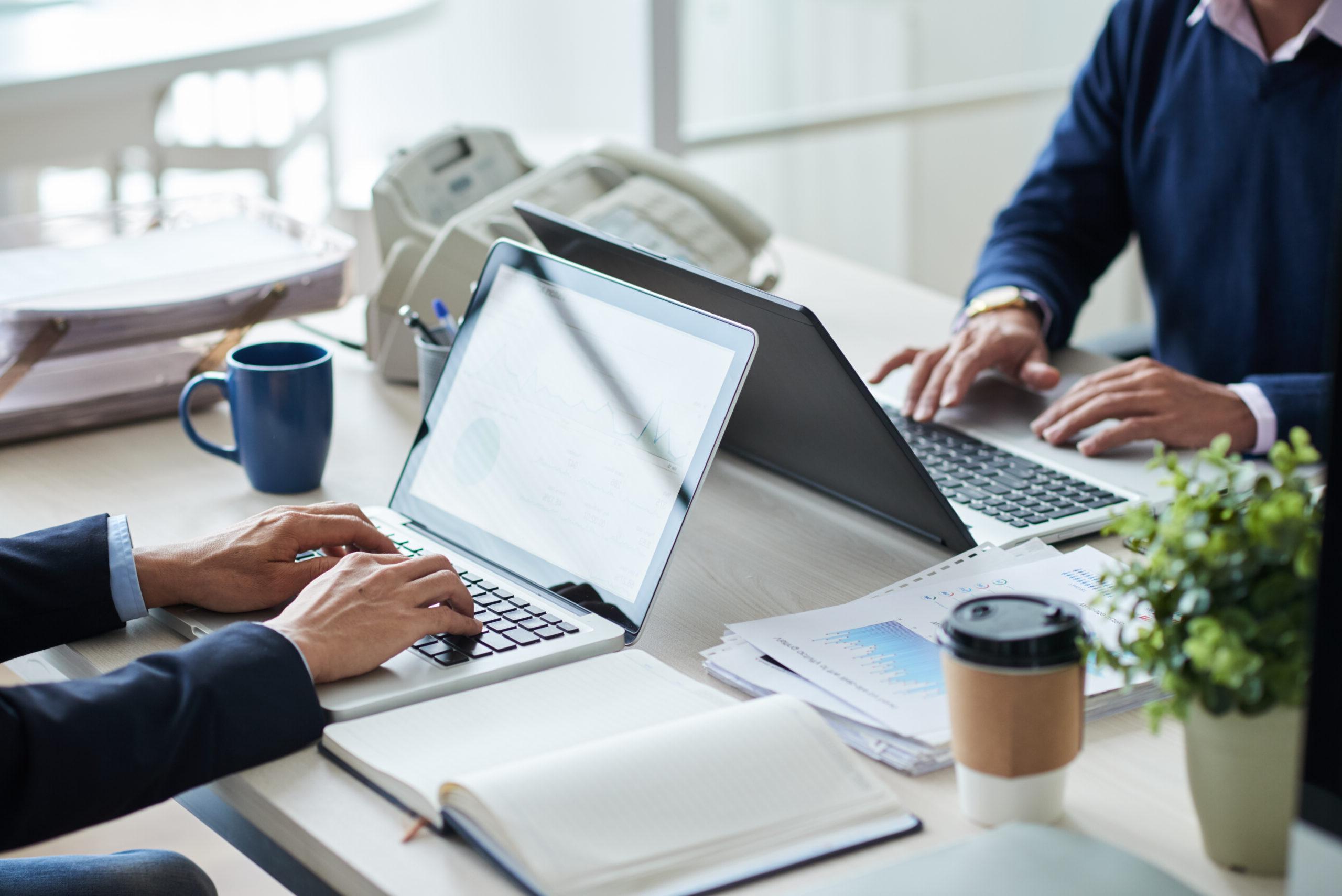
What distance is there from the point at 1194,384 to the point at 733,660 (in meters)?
0.65

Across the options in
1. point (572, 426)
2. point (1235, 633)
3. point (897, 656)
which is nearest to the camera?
point (1235, 633)

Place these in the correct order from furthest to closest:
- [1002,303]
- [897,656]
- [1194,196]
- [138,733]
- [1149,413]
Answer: [1194,196] < [1002,303] < [1149,413] < [897,656] < [138,733]

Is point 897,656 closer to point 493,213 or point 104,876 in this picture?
point 104,876

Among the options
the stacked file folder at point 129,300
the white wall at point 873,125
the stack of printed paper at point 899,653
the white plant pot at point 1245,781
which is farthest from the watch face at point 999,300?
the white wall at point 873,125

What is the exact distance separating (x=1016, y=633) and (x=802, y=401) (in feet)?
1.39

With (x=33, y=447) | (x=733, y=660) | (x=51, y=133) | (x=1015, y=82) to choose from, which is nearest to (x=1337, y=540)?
(x=733, y=660)

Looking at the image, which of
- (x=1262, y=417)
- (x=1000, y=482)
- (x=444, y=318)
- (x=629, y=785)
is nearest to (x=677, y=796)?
(x=629, y=785)

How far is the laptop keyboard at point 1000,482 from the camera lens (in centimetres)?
→ 108

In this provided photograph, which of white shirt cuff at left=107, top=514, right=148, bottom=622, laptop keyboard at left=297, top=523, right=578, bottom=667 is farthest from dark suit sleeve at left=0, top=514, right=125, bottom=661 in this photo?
laptop keyboard at left=297, top=523, right=578, bottom=667

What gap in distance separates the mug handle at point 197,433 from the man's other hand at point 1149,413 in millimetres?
736

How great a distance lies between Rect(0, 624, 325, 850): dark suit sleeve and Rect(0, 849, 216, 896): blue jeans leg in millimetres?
315

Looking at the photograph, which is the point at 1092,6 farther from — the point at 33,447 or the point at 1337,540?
the point at 1337,540

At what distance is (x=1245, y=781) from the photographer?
0.63 meters

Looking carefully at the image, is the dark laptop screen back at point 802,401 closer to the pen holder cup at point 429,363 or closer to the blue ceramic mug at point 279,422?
the pen holder cup at point 429,363
